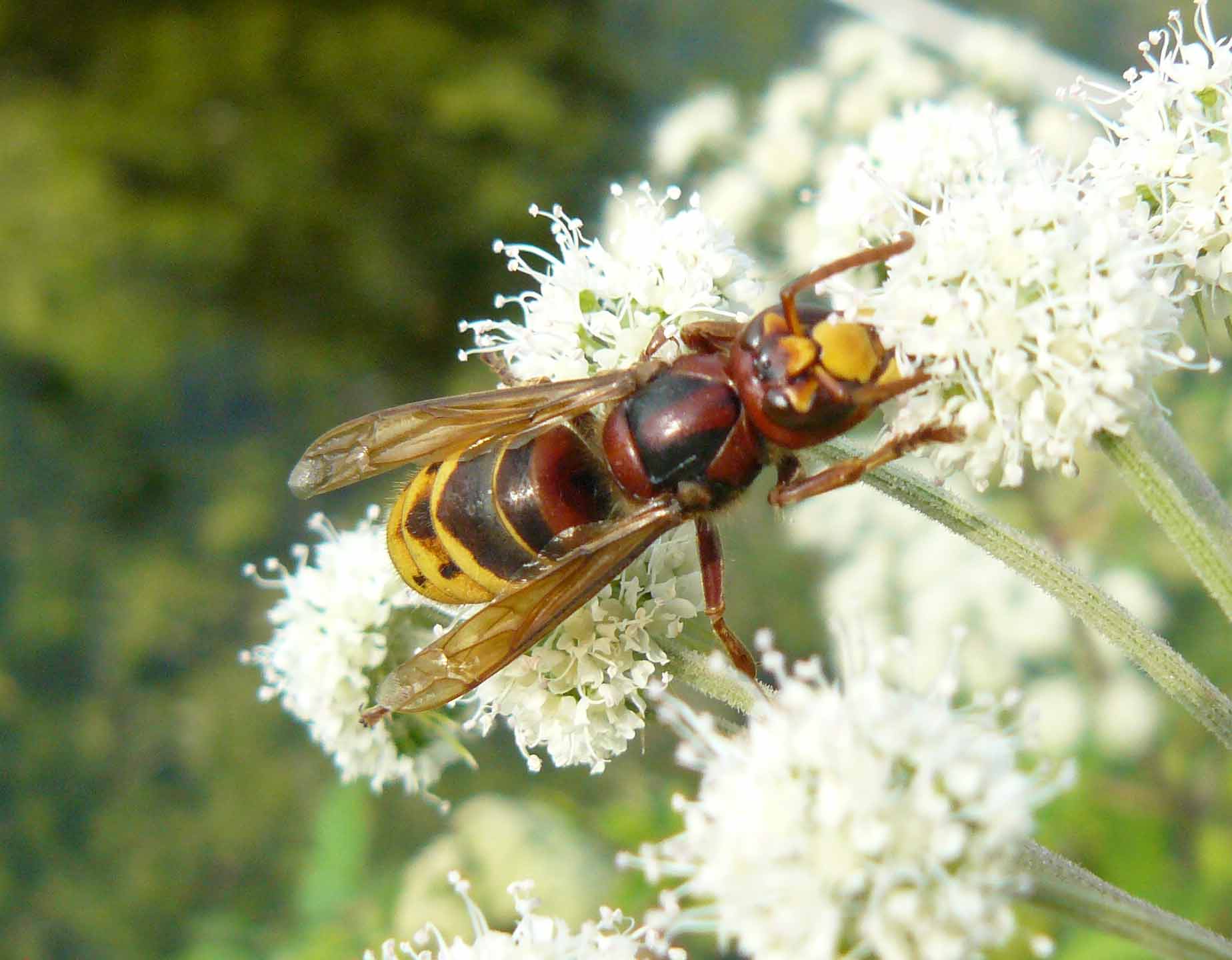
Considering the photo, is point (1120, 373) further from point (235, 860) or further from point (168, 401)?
point (168, 401)

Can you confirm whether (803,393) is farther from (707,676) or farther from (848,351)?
(707,676)

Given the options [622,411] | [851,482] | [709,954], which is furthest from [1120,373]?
[709,954]

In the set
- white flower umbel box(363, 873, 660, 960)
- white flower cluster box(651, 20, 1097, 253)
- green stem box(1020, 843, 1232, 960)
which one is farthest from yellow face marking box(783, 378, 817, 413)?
white flower cluster box(651, 20, 1097, 253)

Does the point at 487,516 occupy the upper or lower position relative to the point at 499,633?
upper

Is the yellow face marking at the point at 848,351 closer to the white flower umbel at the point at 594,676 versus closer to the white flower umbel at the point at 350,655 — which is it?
the white flower umbel at the point at 594,676

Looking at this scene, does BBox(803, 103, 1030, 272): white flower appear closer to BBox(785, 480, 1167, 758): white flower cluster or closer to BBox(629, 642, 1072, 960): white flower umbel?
BBox(629, 642, 1072, 960): white flower umbel

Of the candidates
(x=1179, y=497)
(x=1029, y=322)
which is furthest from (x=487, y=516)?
(x=1179, y=497)

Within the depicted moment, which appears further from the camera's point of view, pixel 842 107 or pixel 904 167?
pixel 842 107

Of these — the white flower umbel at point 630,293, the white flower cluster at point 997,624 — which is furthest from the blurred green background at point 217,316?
the white flower umbel at point 630,293
